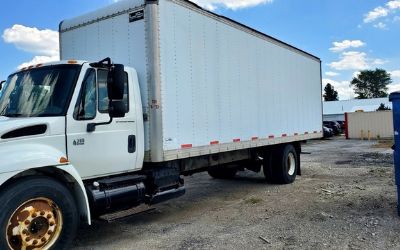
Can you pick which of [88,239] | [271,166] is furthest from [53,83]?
[271,166]

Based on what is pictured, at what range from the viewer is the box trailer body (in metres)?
6.34

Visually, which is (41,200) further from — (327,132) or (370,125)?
(370,125)

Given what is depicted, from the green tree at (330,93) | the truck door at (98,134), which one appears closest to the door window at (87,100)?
the truck door at (98,134)

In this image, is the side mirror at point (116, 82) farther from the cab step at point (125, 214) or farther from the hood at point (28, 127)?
the cab step at point (125, 214)

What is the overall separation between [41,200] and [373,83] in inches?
4599

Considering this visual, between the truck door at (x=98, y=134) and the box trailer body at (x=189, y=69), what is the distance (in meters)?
0.37

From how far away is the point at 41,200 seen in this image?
15.5ft

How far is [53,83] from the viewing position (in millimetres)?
5426

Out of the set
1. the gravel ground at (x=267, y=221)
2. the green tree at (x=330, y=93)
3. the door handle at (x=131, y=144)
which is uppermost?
the green tree at (x=330, y=93)

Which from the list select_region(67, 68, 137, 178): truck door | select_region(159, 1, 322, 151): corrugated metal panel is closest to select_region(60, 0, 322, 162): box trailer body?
select_region(159, 1, 322, 151): corrugated metal panel

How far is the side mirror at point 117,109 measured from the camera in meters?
5.41

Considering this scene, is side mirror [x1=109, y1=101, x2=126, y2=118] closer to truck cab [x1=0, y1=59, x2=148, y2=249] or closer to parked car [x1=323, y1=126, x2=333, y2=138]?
truck cab [x1=0, y1=59, x2=148, y2=249]

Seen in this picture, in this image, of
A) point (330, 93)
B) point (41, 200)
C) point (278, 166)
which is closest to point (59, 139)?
point (41, 200)

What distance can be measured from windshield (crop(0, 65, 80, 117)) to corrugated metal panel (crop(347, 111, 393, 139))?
34.5m
